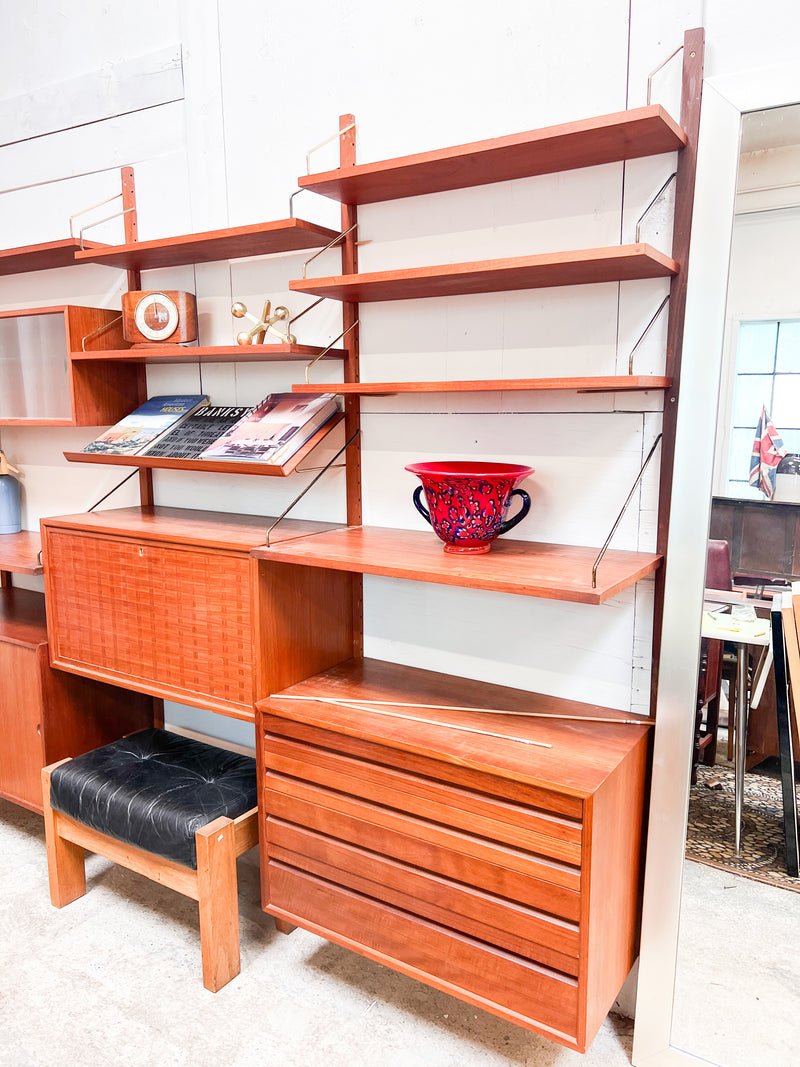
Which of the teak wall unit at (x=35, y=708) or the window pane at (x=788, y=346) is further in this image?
the teak wall unit at (x=35, y=708)

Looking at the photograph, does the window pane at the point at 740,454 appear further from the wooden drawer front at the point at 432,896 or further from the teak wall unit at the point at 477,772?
the wooden drawer front at the point at 432,896

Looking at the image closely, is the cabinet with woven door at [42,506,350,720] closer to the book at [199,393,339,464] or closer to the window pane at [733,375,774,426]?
the book at [199,393,339,464]

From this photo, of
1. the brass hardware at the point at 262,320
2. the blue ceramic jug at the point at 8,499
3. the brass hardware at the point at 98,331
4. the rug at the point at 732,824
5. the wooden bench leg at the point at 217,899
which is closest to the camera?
the rug at the point at 732,824

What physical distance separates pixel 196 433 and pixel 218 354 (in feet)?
0.94

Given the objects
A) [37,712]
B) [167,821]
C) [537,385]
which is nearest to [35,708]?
[37,712]

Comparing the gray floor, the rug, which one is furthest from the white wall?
the gray floor

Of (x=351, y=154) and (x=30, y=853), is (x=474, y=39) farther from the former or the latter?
(x=30, y=853)

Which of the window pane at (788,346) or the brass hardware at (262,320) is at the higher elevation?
the brass hardware at (262,320)

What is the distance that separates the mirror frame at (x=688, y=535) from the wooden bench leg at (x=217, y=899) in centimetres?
100

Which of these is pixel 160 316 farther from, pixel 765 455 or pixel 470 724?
pixel 765 455

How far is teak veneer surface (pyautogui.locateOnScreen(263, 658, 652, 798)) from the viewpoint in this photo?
154cm

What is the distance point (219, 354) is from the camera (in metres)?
2.07

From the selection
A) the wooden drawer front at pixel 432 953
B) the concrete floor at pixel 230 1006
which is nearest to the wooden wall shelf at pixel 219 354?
the wooden drawer front at pixel 432 953

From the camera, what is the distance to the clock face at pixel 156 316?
7.54ft
